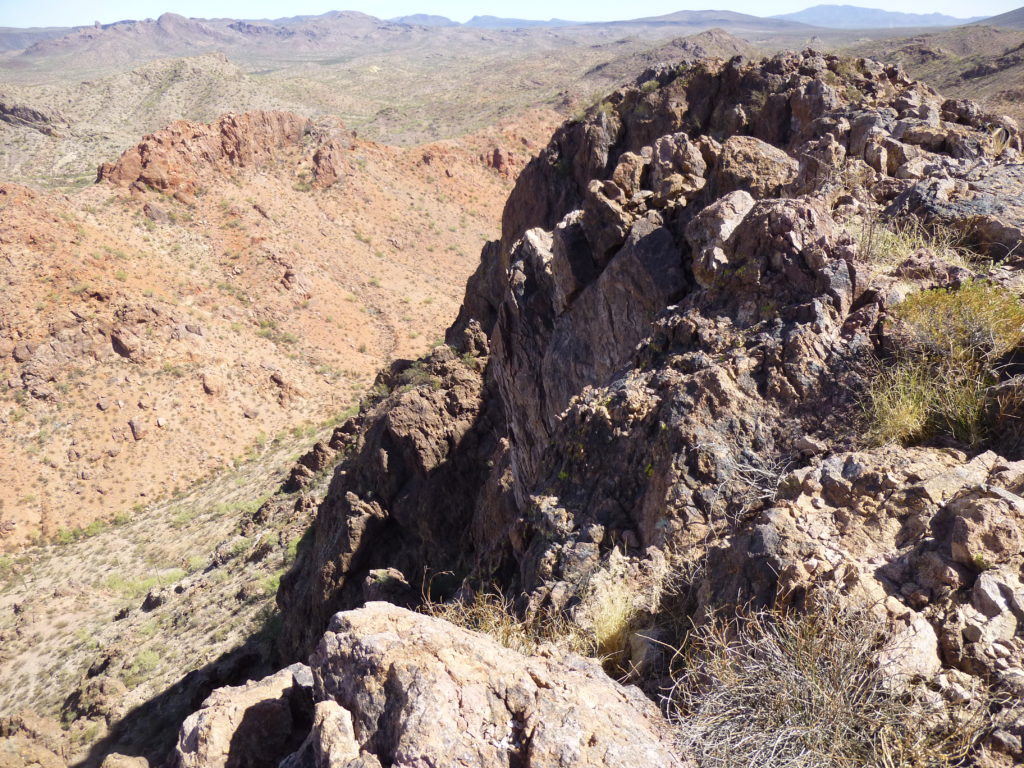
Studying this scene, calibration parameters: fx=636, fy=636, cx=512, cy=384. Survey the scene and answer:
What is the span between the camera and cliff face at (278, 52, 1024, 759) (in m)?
2.69

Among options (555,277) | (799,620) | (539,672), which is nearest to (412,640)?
(539,672)

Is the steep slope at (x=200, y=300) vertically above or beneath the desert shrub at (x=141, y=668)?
above

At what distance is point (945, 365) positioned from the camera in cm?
362

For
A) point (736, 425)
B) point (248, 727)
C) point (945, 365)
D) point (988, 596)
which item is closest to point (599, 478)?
point (736, 425)

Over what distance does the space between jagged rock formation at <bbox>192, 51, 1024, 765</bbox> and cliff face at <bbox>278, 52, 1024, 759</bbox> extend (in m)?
0.02

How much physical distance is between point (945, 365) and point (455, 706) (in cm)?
322

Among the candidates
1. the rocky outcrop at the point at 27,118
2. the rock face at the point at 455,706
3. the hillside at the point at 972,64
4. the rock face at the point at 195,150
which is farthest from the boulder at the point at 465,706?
the rocky outcrop at the point at 27,118

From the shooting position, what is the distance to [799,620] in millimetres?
2564

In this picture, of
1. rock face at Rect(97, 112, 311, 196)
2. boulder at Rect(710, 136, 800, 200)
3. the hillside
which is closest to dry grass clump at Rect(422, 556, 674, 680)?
boulder at Rect(710, 136, 800, 200)

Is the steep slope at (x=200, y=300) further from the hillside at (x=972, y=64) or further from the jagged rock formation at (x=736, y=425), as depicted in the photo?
the hillside at (x=972, y=64)

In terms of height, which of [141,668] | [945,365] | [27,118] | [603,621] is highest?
[27,118]

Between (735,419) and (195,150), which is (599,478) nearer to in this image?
(735,419)

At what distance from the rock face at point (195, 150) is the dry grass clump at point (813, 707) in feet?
121

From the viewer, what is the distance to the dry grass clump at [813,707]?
212 centimetres
